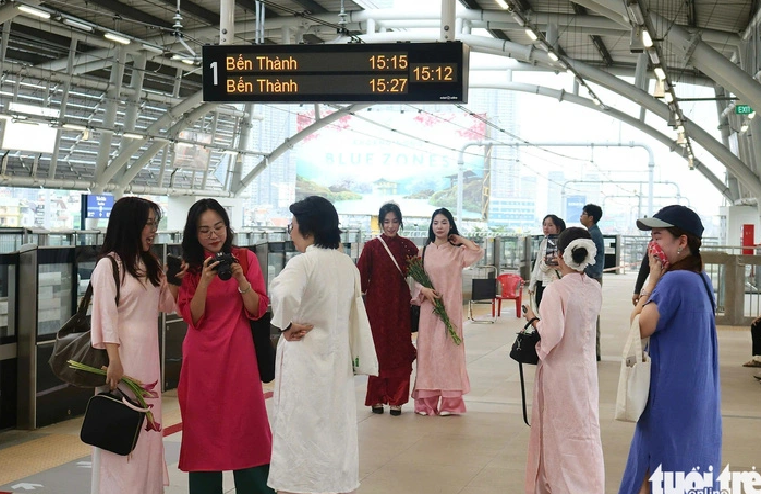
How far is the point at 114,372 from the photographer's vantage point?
11.9 ft

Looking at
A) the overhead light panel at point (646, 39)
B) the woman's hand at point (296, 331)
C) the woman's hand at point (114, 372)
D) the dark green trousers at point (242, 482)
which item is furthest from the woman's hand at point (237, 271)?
the overhead light panel at point (646, 39)

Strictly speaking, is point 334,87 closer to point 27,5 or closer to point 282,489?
point 282,489

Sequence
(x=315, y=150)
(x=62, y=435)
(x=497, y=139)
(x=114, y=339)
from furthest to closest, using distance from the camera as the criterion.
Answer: (x=315, y=150) < (x=497, y=139) < (x=62, y=435) < (x=114, y=339)

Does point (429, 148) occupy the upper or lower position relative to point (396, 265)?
upper

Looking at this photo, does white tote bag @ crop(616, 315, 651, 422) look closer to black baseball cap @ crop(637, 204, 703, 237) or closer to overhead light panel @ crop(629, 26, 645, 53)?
black baseball cap @ crop(637, 204, 703, 237)

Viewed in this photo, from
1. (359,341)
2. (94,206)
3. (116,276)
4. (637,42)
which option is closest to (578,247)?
(359,341)

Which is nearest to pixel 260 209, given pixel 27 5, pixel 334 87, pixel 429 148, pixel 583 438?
pixel 429 148

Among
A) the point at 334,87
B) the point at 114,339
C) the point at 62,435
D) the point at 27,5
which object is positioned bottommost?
the point at 62,435

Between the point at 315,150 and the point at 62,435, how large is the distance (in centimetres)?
3825

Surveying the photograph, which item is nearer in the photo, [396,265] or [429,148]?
[396,265]

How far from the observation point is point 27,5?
1380cm

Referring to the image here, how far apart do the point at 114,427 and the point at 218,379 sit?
46 cm

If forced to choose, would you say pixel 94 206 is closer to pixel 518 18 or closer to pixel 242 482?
pixel 518 18

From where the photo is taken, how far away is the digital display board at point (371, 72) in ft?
26.5
